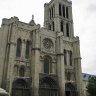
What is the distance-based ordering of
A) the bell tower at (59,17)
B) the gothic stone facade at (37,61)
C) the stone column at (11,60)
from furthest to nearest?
the bell tower at (59,17) < the gothic stone facade at (37,61) < the stone column at (11,60)

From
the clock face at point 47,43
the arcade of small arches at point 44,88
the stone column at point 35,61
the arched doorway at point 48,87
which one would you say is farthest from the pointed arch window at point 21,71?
the clock face at point 47,43

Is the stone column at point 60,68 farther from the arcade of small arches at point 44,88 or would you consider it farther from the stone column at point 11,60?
the stone column at point 11,60

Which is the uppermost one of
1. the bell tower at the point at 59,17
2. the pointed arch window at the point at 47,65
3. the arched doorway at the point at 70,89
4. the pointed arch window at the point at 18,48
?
the bell tower at the point at 59,17

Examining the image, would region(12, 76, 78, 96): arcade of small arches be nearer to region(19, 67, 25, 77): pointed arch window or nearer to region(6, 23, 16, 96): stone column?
region(19, 67, 25, 77): pointed arch window

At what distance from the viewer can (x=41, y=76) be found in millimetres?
34000

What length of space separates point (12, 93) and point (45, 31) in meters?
14.6

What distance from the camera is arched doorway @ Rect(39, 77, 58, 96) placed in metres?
33.8

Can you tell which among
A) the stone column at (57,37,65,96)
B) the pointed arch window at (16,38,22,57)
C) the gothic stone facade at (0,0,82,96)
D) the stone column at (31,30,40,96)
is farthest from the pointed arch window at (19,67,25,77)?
the stone column at (57,37,65,96)

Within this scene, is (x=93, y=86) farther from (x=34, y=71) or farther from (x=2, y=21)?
(x=2, y=21)

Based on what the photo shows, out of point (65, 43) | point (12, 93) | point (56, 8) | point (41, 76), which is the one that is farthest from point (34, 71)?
point (56, 8)

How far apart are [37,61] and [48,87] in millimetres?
5725

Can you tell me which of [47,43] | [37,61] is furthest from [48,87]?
[47,43]

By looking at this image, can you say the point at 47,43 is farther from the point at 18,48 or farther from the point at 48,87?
the point at 48,87

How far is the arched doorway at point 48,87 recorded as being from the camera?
33.8 meters
